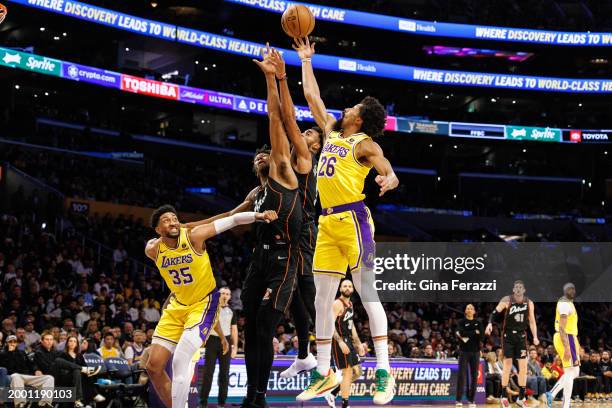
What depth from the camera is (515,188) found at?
49.5 metres

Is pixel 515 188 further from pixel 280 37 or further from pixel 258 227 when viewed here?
pixel 258 227

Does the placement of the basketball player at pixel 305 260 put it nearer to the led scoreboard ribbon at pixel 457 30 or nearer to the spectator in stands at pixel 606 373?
the spectator in stands at pixel 606 373

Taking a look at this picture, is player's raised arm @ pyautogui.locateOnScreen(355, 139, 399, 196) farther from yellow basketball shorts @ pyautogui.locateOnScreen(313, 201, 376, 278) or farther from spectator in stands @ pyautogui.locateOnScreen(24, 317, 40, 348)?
spectator in stands @ pyautogui.locateOnScreen(24, 317, 40, 348)

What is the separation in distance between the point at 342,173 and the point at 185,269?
232 centimetres

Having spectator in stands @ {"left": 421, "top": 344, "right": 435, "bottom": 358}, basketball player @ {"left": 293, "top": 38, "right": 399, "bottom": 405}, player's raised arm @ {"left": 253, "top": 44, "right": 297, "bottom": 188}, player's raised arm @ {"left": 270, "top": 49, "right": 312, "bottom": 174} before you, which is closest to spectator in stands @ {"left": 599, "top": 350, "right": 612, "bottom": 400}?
spectator in stands @ {"left": 421, "top": 344, "right": 435, "bottom": 358}

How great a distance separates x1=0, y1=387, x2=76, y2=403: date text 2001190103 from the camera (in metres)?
12.4

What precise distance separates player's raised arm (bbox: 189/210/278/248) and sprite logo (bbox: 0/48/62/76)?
22849 millimetres

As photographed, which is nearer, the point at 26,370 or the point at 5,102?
the point at 26,370

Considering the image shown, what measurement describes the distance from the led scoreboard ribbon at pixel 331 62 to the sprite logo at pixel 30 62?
2112 millimetres

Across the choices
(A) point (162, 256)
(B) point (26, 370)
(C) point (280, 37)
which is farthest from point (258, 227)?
(C) point (280, 37)

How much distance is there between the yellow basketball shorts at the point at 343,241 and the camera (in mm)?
7488

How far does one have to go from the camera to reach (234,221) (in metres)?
8.27

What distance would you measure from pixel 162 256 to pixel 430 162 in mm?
40496

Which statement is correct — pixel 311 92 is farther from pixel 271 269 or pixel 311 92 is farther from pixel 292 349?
pixel 292 349
